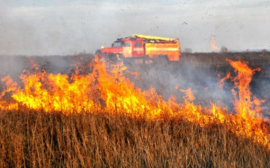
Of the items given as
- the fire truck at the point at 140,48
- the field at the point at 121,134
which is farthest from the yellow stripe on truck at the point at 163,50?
the field at the point at 121,134

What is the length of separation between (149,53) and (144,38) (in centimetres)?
123

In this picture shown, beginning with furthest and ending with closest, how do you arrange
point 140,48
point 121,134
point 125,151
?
point 140,48
point 121,134
point 125,151

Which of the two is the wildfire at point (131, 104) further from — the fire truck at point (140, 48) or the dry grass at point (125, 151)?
the fire truck at point (140, 48)

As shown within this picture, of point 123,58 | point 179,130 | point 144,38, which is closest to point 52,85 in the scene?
point 179,130

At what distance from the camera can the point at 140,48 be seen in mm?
25094

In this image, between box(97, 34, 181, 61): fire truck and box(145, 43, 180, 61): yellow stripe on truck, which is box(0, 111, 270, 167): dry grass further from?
box(145, 43, 180, 61): yellow stripe on truck

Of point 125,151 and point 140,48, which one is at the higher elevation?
point 140,48

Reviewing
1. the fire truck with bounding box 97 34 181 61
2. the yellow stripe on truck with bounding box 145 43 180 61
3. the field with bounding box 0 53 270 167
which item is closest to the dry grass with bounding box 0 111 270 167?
the field with bounding box 0 53 270 167

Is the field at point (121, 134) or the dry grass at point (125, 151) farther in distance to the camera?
the field at point (121, 134)

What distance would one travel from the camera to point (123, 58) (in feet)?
79.7

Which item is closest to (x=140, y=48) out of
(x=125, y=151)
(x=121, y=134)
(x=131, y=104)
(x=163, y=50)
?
(x=163, y=50)

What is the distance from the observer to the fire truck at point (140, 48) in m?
24.8

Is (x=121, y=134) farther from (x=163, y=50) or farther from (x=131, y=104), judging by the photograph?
(x=163, y=50)

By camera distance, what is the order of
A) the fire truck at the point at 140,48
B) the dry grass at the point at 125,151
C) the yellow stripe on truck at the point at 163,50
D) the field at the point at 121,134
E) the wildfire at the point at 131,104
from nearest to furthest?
the dry grass at the point at 125,151, the field at the point at 121,134, the wildfire at the point at 131,104, the fire truck at the point at 140,48, the yellow stripe on truck at the point at 163,50
